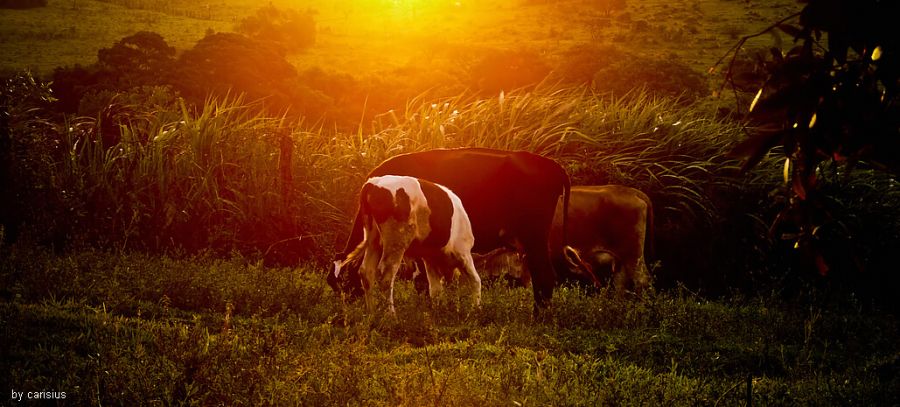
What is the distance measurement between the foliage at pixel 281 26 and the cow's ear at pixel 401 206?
54.0 metres

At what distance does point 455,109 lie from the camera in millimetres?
13102

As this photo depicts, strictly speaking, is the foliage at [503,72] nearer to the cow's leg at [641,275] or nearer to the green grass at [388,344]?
the cow's leg at [641,275]

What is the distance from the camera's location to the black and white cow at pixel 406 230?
23.6ft

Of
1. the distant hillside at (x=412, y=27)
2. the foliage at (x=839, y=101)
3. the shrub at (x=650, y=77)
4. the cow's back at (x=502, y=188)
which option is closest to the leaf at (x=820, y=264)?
the foliage at (x=839, y=101)

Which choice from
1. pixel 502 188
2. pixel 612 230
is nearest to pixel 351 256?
pixel 502 188

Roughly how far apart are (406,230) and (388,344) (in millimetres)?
1168

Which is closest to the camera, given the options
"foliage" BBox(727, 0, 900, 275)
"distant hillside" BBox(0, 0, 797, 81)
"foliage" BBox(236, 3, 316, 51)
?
"foliage" BBox(727, 0, 900, 275)

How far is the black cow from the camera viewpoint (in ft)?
26.2

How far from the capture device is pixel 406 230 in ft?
23.8

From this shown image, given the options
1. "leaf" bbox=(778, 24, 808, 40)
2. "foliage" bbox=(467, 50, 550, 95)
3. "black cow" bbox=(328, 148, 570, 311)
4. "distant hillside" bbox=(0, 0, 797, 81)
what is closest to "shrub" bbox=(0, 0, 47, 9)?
"distant hillside" bbox=(0, 0, 797, 81)

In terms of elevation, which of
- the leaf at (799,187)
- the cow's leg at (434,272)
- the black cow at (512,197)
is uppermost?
the leaf at (799,187)

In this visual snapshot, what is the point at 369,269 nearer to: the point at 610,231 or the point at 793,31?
the point at 610,231

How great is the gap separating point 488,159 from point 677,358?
2.60 metres

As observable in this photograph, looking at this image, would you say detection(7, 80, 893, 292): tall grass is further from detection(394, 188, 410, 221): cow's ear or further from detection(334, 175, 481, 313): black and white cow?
detection(394, 188, 410, 221): cow's ear
